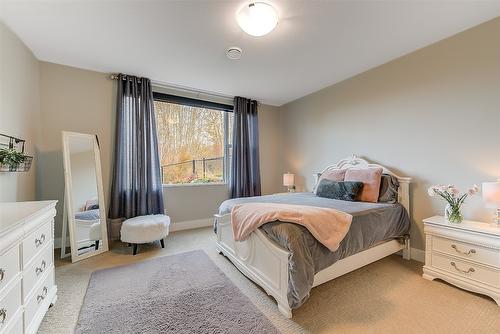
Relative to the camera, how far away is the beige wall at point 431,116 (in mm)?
2135

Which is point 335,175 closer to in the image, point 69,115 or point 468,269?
point 468,269

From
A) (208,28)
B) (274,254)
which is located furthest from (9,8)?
(274,254)

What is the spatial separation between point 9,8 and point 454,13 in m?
3.98

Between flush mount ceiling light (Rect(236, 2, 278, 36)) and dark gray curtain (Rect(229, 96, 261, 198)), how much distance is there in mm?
2204

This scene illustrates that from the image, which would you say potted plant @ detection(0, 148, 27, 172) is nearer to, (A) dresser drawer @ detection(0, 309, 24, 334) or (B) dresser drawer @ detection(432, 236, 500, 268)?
(A) dresser drawer @ detection(0, 309, 24, 334)

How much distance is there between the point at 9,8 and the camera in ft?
6.13

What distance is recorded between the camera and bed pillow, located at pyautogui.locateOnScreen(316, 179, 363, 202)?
269cm

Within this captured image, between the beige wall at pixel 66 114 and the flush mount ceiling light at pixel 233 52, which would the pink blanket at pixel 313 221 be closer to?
the flush mount ceiling light at pixel 233 52

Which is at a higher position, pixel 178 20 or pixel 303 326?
pixel 178 20

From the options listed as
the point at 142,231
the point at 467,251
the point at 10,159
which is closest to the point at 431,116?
the point at 467,251

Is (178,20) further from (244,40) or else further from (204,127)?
(204,127)

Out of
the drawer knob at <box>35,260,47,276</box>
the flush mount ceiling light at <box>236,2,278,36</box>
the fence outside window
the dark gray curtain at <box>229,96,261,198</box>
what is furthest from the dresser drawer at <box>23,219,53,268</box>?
the dark gray curtain at <box>229,96,261,198</box>

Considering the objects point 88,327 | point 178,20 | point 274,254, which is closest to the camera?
point 88,327

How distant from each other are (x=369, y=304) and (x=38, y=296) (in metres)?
2.46
